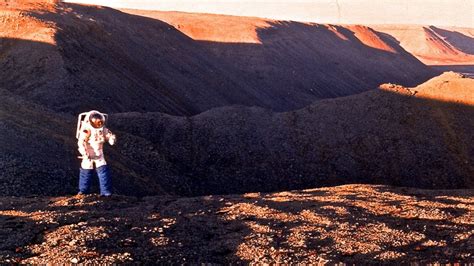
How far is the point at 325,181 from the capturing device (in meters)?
17.9

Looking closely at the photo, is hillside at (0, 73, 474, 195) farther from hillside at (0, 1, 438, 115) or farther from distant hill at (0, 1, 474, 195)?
hillside at (0, 1, 438, 115)

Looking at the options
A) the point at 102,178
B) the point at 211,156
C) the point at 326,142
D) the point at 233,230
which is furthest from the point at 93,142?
the point at 326,142

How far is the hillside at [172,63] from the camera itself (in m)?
22.9

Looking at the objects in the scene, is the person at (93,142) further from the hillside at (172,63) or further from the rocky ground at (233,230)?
the hillside at (172,63)

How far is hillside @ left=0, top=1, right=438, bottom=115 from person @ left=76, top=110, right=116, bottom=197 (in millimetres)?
11237

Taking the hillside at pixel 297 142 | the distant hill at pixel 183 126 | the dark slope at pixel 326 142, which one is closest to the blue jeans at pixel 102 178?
the distant hill at pixel 183 126

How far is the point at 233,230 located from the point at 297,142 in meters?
12.2

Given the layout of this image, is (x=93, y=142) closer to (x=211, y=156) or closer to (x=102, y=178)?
(x=102, y=178)

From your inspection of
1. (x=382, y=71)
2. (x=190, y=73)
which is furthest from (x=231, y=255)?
(x=382, y=71)

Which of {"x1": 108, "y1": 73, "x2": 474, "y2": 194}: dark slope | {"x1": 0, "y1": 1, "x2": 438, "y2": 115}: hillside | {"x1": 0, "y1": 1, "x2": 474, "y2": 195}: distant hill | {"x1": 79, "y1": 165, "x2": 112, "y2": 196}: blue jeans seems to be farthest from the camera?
{"x1": 0, "y1": 1, "x2": 438, "y2": 115}: hillside

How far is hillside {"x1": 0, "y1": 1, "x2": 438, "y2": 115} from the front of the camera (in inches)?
902

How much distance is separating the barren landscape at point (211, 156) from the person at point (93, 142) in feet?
1.71

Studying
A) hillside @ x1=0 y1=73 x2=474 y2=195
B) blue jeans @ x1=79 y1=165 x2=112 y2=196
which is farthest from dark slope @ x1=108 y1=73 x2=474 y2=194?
blue jeans @ x1=79 y1=165 x2=112 y2=196

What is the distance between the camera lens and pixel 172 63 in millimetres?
36688
